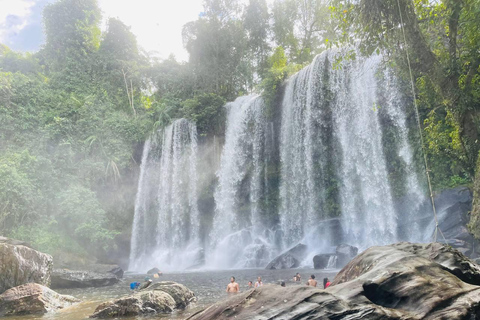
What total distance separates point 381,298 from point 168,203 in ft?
78.9

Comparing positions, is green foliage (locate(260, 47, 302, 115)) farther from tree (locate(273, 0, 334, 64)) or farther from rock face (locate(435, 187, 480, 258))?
rock face (locate(435, 187, 480, 258))

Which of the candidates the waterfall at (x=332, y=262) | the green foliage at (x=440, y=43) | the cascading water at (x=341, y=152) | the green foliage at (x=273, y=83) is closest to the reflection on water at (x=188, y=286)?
the waterfall at (x=332, y=262)

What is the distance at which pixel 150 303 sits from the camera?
9578 millimetres

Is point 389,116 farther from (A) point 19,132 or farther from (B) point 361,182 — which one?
(A) point 19,132

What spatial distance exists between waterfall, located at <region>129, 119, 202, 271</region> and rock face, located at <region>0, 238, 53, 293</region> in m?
12.2

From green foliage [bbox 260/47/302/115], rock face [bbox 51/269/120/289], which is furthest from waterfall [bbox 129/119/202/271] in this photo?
rock face [bbox 51/269/120/289]

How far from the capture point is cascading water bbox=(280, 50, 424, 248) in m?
19.4

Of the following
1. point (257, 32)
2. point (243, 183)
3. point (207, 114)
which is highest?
Answer: point (257, 32)

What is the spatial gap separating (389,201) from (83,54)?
33116 millimetres

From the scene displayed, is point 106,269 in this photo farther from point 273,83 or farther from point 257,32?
point 257,32

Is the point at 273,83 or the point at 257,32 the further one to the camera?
the point at 257,32

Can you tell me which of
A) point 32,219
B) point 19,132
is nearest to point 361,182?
point 32,219

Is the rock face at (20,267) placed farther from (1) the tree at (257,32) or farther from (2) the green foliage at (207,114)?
(1) the tree at (257,32)

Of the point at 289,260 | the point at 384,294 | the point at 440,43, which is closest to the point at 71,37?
the point at 289,260
